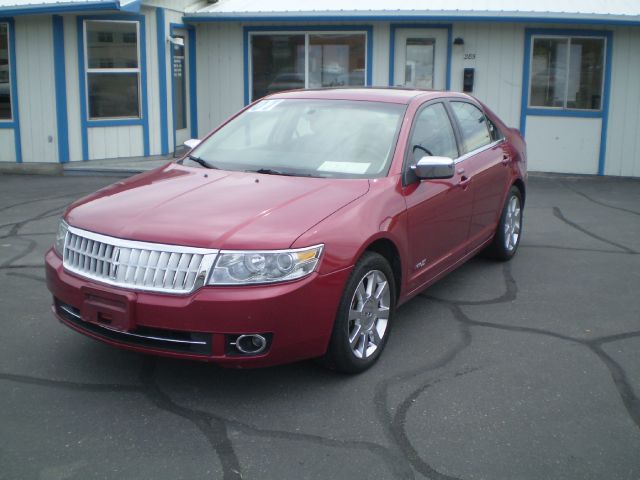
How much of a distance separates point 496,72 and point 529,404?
378 inches

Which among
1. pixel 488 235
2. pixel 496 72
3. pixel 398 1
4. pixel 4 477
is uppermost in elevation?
pixel 398 1

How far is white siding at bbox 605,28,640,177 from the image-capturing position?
39.9 feet

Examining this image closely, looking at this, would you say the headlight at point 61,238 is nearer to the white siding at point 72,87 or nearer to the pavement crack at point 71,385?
the pavement crack at point 71,385

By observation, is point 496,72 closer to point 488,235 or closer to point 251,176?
point 488,235

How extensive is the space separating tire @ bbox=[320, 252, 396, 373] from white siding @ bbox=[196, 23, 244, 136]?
31.5 feet

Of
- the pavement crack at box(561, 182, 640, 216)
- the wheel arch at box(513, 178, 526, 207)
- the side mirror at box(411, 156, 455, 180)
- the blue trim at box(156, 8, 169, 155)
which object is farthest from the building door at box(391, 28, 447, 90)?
the side mirror at box(411, 156, 455, 180)

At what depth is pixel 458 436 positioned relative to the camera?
12.0 feet

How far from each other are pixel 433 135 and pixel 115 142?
8029 mm

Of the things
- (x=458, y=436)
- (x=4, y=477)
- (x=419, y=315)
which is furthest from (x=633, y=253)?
(x=4, y=477)

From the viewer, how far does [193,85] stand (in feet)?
45.1

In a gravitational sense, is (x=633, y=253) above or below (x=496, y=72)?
below

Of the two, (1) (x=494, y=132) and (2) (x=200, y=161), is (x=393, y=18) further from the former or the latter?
(2) (x=200, y=161)

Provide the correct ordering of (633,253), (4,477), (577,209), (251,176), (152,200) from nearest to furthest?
(4,477)
(152,200)
(251,176)
(633,253)
(577,209)

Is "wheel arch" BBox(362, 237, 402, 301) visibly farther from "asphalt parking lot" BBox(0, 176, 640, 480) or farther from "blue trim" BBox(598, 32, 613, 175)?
"blue trim" BBox(598, 32, 613, 175)
